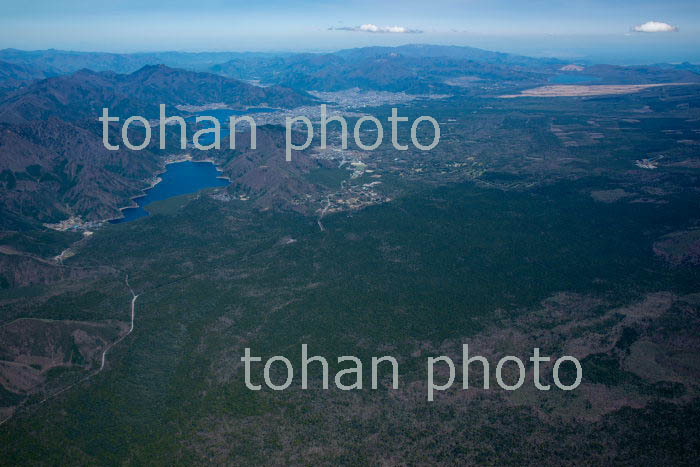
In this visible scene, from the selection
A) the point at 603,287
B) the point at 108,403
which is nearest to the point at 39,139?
the point at 108,403

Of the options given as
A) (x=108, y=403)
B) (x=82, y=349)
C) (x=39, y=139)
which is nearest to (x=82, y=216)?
(x=39, y=139)

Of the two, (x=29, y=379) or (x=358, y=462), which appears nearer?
(x=358, y=462)

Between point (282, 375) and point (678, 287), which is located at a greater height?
point (678, 287)

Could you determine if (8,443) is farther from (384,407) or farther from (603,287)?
(603,287)

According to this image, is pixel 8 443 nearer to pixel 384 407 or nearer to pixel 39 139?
pixel 384 407

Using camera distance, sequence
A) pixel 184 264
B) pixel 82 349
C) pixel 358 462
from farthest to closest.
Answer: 1. pixel 184 264
2. pixel 82 349
3. pixel 358 462

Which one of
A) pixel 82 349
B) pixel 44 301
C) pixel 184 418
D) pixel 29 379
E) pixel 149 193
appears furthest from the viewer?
pixel 149 193

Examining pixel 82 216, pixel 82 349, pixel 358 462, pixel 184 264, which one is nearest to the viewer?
pixel 358 462

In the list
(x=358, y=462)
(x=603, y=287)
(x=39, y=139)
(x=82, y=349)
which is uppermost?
(x=39, y=139)

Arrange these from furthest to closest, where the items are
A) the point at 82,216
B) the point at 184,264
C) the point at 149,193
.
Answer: the point at 149,193 < the point at 82,216 < the point at 184,264
